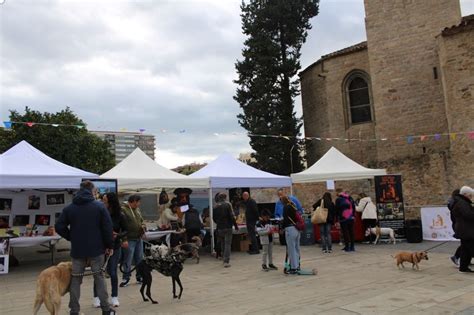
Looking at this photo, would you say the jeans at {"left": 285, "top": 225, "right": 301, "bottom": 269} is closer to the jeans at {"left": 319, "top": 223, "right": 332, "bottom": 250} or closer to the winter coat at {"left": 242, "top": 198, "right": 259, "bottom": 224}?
the winter coat at {"left": 242, "top": 198, "right": 259, "bottom": 224}

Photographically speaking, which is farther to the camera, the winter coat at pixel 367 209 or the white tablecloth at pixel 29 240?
the winter coat at pixel 367 209

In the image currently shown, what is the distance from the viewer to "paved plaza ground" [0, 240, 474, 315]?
524 centimetres

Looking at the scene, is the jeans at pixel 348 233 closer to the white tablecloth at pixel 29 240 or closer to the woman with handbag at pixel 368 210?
the woman with handbag at pixel 368 210

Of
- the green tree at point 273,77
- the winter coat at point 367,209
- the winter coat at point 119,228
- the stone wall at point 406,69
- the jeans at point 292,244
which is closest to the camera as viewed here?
the winter coat at point 119,228

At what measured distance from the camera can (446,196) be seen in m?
15.3

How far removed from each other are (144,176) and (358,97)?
13.8 metres

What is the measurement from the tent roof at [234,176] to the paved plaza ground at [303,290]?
229 centimetres

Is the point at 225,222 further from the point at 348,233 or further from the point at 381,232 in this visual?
the point at 381,232

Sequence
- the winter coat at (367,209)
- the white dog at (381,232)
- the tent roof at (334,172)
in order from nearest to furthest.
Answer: the white dog at (381,232)
the winter coat at (367,209)
the tent roof at (334,172)

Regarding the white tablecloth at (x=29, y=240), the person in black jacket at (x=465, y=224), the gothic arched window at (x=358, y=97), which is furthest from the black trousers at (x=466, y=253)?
the gothic arched window at (x=358, y=97)

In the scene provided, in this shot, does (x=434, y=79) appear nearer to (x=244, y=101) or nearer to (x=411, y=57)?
(x=411, y=57)

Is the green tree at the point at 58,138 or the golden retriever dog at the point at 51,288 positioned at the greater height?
the green tree at the point at 58,138

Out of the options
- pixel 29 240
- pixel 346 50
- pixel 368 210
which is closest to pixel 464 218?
pixel 368 210

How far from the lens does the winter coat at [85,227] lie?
183 inches
